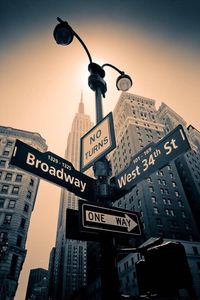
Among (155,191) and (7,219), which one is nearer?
(7,219)

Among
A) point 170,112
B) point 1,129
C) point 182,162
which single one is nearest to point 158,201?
point 182,162

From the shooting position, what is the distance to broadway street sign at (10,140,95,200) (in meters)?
3.98

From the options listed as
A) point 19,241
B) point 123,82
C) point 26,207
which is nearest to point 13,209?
point 26,207

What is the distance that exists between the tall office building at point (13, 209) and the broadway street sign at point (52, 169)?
29.4 meters

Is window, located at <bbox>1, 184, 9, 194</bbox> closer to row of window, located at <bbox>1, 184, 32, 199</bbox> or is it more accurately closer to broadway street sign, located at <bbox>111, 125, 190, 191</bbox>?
row of window, located at <bbox>1, 184, 32, 199</bbox>

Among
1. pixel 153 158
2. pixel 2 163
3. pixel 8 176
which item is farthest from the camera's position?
pixel 2 163

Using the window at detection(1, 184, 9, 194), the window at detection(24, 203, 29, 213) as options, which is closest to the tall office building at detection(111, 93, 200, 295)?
the window at detection(24, 203, 29, 213)

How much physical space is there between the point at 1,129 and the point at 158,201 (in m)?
42.4

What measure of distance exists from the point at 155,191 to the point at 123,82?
47360 mm

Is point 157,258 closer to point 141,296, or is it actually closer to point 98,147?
point 141,296

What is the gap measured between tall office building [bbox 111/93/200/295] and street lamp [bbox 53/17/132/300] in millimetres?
21119

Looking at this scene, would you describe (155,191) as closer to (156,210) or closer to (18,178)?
(156,210)

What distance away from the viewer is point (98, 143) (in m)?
4.64

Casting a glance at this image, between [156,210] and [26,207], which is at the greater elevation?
[26,207]
